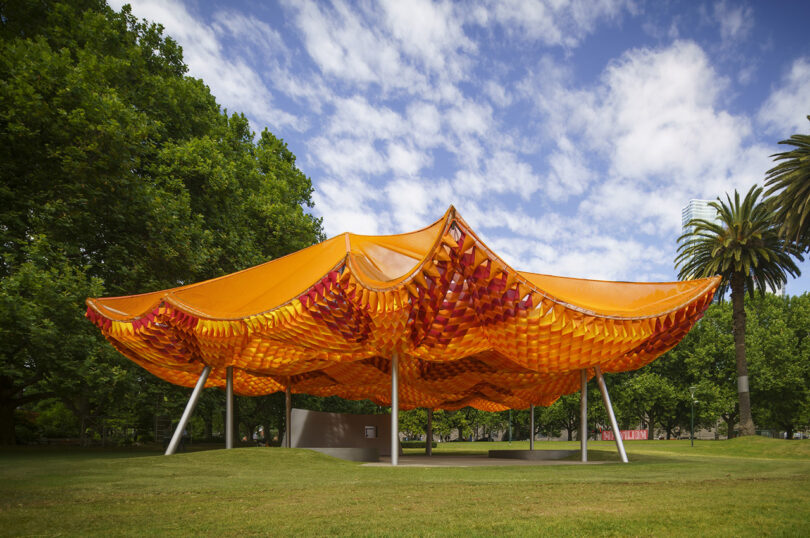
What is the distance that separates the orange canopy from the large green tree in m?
1.92

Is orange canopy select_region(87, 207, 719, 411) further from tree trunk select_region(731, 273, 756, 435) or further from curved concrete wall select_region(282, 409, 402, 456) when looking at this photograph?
tree trunk select_region(731, 273, 756, 435)

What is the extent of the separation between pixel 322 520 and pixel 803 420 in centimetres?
5987

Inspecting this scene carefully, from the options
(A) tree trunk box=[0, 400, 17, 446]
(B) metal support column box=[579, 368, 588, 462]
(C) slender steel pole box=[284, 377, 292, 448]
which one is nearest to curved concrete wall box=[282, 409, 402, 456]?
(C) slender steel pole box=[284, 377, 292, 448]

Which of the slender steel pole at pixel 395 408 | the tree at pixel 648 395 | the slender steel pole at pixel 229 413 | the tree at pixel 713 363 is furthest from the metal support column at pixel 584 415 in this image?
the tree at pixel 713 363

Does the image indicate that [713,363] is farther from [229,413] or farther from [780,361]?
[229,413]

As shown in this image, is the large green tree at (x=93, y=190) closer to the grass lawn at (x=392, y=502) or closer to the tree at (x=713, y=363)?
the grass lawn at (x=392, y=502)

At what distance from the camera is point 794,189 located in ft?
102

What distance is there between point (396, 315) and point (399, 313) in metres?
0.11

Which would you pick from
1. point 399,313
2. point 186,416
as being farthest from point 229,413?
point 399,313

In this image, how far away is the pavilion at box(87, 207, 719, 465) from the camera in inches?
634

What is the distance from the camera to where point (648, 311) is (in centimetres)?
1794

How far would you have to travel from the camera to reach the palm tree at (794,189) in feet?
99.9

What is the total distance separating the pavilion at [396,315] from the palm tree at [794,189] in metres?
16.5

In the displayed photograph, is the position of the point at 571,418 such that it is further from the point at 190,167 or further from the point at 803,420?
→ the point at 190,167
